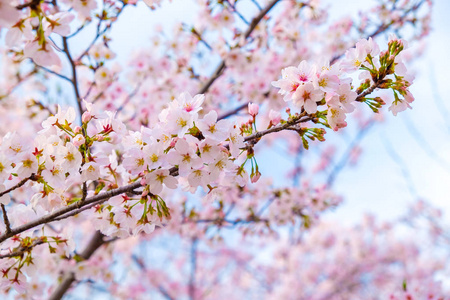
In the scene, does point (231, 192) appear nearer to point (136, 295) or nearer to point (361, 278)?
point (136, 295)

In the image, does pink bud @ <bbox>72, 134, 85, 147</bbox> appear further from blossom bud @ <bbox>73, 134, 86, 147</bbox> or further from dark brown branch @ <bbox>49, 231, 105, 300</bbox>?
dark brown branch @ <bbox>49, 231, 105, 300</bbox>

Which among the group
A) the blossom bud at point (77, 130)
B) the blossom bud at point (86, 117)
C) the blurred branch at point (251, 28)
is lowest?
the blossom bud at point (77, 130)

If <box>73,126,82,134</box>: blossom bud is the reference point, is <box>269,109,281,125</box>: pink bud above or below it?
above

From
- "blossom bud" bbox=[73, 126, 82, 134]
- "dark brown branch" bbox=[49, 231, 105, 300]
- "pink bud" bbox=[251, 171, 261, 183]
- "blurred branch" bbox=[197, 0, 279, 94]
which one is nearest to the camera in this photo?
"blossom bud" bbox=[73, 126, 82, 134]

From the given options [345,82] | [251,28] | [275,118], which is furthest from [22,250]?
[251,28]

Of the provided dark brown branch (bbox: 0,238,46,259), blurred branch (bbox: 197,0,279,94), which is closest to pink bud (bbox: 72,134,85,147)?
dark brown branch (bbox: 0,238,46,259)

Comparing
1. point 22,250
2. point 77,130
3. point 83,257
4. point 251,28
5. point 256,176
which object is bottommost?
point 22,250

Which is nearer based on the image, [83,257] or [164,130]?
[164,130]

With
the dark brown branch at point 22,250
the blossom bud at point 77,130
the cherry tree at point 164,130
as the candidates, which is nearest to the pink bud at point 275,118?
the cherry tree at point 164,130

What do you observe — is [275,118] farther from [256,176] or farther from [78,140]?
[78,140]

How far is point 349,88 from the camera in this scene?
1.36 metres

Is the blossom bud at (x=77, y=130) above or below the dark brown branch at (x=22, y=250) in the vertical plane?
above

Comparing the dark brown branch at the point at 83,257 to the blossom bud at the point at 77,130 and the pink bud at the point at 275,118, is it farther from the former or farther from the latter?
the pink bud at the point at 275,118

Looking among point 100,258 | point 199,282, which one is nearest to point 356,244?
point 199,282
